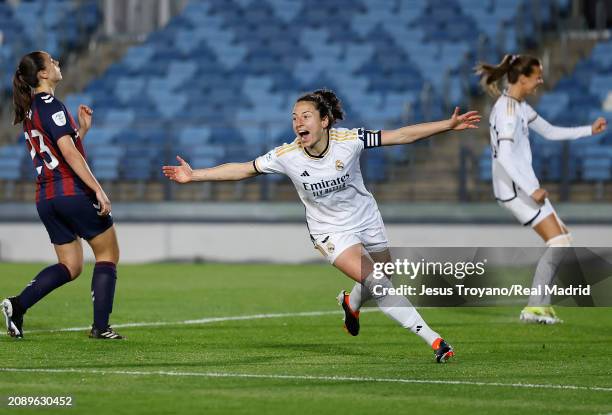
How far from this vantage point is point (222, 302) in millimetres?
13000

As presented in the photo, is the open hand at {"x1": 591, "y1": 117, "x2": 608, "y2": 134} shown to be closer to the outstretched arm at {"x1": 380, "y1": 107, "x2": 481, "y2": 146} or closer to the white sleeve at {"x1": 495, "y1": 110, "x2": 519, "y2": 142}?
the white sleeve at {"x1": 495, "y1": 110, "x2": 519, "y2": 142}

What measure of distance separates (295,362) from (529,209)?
3915mm

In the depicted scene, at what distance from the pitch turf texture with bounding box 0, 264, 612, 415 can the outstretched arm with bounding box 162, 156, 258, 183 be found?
115 centimetres

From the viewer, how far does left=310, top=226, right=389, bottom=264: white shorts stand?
8.34m

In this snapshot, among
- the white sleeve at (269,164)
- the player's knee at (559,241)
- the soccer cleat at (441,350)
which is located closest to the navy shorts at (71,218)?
the white sleeve at (269,164)

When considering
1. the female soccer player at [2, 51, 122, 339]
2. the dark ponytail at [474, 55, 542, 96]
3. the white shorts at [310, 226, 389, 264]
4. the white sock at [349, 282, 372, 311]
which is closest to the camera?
the white shorts at [310, 226, 389, 264]

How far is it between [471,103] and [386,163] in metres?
2.94

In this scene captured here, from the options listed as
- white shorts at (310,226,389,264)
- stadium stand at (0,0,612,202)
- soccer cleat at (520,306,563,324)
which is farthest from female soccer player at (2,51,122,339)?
stadium stand at (0,0,612,202)

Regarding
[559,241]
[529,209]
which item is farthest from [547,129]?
[559,241]

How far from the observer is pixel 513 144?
36.8ft

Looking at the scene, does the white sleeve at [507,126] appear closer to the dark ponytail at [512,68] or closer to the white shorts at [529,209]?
the dark ponytail at [512,68]

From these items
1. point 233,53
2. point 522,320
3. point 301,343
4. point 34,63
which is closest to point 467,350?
point 301,343

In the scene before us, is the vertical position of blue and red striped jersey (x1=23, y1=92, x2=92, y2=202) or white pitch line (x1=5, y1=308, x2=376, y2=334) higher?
blue and red striped jersey (x1=23, y1=92, x2=92, y2=202)

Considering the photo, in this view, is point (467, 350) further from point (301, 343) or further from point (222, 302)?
point (222, 302)
